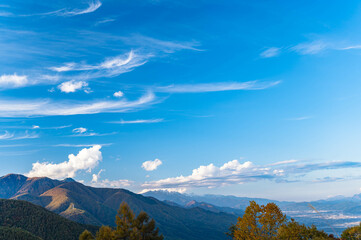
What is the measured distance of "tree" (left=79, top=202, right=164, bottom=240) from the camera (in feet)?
159

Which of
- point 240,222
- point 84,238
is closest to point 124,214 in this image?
point 84,238

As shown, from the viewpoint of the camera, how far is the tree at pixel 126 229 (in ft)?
159

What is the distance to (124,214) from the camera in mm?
50375

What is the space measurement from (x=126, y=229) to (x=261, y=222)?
23797 mm

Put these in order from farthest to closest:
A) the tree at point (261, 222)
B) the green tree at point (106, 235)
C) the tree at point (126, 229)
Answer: the tree at point (126, 229), the green tree at point (106, 235), the tree at point (261, 222)

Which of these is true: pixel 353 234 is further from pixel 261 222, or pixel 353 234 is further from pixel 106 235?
pixel 106 235

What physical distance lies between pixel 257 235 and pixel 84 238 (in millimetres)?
31893

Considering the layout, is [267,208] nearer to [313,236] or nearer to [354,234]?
[313,236]

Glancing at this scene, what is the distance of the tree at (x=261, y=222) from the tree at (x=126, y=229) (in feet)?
53.8

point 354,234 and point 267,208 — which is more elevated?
point 267,208

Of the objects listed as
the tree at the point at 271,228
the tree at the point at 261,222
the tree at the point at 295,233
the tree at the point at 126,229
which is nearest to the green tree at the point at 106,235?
the tree at the point at 126,229

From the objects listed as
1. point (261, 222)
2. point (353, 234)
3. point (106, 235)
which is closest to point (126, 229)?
point (106, 235)

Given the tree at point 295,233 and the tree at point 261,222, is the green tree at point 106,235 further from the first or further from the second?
the tree at point 295,233

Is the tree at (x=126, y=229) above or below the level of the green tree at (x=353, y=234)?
above
